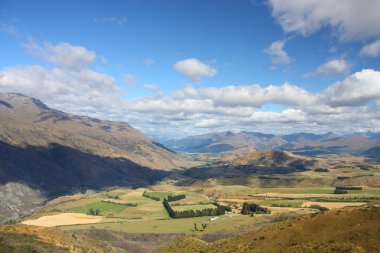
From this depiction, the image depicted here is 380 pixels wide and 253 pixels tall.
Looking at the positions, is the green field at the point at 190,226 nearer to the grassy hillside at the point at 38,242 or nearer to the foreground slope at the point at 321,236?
the grassy hillside at the point at 38,242

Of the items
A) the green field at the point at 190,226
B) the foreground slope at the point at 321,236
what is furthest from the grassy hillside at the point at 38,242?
the green field at the point at 190,226

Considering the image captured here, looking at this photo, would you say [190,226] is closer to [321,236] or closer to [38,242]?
[38,242]

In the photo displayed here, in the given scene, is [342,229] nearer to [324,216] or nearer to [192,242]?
[324,216]

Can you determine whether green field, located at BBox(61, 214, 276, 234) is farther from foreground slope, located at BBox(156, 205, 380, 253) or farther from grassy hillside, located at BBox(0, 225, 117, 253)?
foreground slope, located at BBox(156, 205, 380, 253)

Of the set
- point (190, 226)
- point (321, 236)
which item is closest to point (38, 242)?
point (321, 236)

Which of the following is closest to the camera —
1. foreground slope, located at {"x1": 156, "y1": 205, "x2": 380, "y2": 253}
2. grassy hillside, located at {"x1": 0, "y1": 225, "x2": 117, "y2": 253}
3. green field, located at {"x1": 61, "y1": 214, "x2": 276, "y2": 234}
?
foreground slope, located at {"x1": 156, "y1": 205, "x2": 380, "y2": 253}

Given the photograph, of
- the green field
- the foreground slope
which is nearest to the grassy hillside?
the foreground slope

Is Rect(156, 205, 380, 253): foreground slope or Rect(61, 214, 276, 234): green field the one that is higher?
Rect(156, 205, 380, 253): foreground slope

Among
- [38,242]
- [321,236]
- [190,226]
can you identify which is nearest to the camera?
[321,236]

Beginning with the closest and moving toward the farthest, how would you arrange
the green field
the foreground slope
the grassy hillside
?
1. the foreground slope
2. the grassy hillside
3. the green field
